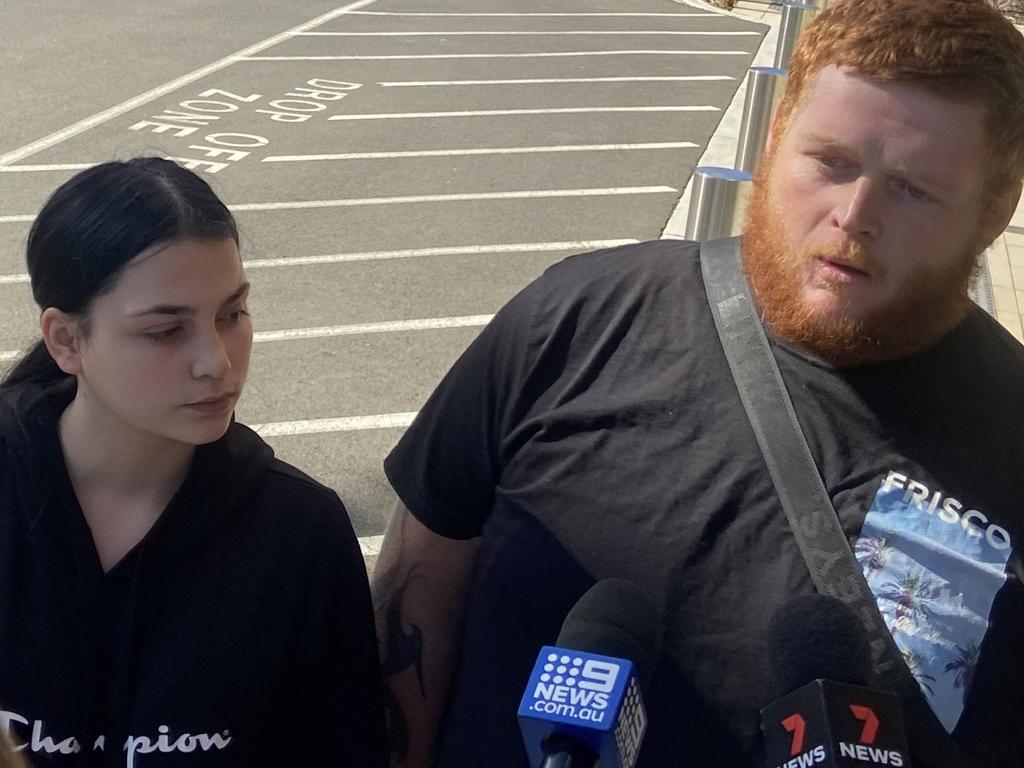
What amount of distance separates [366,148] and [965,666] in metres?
8.54

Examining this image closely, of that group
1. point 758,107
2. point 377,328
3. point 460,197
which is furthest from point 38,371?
point 460,197

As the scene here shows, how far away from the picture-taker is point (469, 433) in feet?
6.77

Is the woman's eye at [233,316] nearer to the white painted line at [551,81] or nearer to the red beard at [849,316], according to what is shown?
the red beard at [849,316]

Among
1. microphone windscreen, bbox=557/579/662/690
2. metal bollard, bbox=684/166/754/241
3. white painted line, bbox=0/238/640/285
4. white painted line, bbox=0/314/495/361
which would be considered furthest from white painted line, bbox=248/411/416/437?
microphone windscreen, bbox=557/579/662/690

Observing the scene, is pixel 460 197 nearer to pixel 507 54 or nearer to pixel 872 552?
pixel 507 54

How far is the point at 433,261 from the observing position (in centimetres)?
750

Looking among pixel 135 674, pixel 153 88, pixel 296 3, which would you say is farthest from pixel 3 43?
pixel 135 674

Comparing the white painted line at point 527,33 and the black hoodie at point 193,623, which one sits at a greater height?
the black hoodie at point 193,623

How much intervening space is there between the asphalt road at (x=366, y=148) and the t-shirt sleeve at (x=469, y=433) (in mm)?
2667

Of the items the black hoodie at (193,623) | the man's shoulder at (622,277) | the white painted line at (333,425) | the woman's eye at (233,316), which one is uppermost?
the man's shoulder at (622,277)

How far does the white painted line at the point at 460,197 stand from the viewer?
8.29 meters

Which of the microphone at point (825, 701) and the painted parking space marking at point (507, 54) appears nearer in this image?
the microphone at point (825, 701)

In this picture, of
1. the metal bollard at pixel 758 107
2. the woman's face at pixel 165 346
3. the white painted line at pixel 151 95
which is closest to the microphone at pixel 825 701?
the woman's face at pixel 165 346

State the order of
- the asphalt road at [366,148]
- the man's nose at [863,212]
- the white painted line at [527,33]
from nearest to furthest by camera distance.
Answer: the man's nose at [863,212], the asphalt road at [366,148], the white painted line at [527,33]
